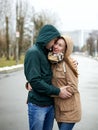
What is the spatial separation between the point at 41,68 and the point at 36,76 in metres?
0.11

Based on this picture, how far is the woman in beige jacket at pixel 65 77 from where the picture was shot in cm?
447

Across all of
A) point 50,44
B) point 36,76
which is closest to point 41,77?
point 36,76

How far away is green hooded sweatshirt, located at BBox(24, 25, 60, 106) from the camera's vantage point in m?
4.40

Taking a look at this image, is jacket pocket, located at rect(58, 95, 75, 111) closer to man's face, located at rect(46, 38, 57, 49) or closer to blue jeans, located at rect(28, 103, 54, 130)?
blue jeans, located at rect(28, 103, 54, 130)

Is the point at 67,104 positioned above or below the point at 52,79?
below

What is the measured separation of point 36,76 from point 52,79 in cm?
21

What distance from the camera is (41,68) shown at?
14.6 feet

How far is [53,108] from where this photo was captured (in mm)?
4625

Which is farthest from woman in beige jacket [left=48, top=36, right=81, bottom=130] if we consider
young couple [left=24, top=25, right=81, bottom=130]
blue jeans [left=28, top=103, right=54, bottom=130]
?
blue jeans [left=28, top=103, right=54, bottom=130]

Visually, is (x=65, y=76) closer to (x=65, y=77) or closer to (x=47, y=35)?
(x=65, y=77)

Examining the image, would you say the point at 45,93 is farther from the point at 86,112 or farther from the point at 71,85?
the point at 86,112

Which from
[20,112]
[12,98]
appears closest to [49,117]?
[20,112]

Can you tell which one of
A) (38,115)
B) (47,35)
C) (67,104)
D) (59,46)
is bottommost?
(38,115)

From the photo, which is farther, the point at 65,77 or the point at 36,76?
the point at 65,77
